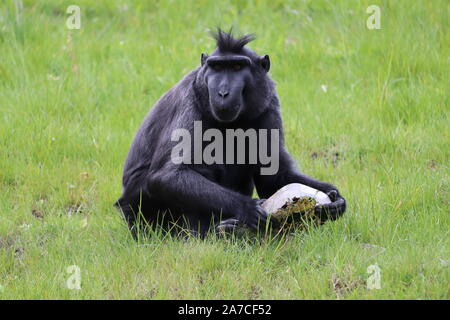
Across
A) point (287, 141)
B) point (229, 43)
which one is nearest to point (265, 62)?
point (229, 43)

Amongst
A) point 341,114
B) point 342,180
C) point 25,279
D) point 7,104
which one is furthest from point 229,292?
point 7,104

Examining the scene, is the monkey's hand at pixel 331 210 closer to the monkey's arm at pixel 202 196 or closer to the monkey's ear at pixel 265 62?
the monkey's arm at pixel 202 196

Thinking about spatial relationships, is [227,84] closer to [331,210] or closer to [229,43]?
[229,43]

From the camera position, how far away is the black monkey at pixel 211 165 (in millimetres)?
5953

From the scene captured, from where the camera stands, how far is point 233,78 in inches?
238

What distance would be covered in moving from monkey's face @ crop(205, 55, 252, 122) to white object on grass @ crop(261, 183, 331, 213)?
0.70 m

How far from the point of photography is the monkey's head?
5.91m

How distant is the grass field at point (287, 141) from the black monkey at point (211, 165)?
0.27 meters

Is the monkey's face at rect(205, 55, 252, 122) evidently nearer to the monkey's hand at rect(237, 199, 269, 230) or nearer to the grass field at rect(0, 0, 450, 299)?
the monkey's hand at rect(237, 199, 269, 230)

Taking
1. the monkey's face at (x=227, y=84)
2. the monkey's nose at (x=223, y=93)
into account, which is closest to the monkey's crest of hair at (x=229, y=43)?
the monkey's face at (x=227, y=84)

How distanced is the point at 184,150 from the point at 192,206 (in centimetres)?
45

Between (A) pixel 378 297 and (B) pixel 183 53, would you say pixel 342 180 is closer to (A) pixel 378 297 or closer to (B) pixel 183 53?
(A) pixel 378 297

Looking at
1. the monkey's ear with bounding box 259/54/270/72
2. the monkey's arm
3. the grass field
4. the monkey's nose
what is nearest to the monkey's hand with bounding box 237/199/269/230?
the monkey's arm

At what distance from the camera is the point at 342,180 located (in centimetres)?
729
